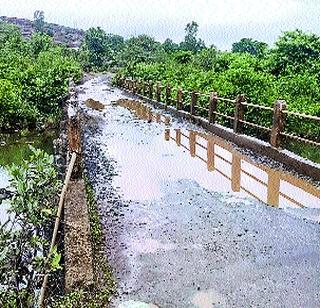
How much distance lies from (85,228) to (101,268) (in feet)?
1.75

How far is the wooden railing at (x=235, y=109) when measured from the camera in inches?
406

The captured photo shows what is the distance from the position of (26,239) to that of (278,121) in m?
7.43

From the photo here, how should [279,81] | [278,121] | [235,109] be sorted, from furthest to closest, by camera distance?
[279,81], [235,109], [278,121]

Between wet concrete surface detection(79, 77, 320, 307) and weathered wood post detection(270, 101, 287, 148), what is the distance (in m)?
0.99

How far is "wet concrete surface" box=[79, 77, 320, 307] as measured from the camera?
481cm

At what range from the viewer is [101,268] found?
5.37 meters

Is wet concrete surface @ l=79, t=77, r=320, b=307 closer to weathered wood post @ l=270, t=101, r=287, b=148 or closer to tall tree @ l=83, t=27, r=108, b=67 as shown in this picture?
weathered wood post @ l=270, t=101, r=287, b=148

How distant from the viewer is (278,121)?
10.4m

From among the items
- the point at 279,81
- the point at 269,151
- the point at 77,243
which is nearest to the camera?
the point at 77,243

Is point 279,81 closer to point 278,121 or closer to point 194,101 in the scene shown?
point 194,101

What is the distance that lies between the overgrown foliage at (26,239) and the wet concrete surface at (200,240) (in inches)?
38.2

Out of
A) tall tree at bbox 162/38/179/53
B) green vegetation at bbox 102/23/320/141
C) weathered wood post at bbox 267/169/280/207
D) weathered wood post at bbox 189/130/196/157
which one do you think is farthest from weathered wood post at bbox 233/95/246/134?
tall tree at bbox 162/38/179/53

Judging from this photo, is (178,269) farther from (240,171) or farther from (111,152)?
(111,152)

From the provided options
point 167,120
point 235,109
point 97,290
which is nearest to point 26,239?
point 97,290
